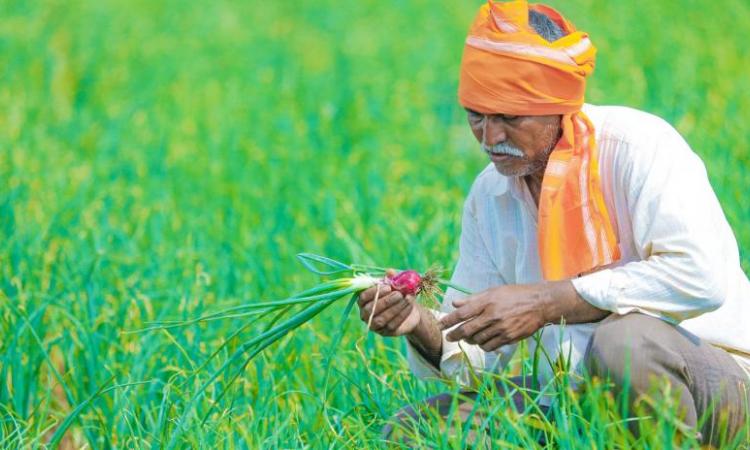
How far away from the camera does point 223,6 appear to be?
9.20 meters

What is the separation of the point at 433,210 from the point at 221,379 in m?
1.53

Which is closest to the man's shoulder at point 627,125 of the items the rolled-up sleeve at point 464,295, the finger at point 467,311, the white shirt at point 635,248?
the white shirt at point 635,248

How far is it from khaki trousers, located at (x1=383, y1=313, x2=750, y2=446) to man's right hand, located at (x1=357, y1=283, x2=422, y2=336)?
0.19 m

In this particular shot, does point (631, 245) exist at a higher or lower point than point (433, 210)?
higher

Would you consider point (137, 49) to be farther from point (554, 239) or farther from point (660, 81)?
point (554, 239)

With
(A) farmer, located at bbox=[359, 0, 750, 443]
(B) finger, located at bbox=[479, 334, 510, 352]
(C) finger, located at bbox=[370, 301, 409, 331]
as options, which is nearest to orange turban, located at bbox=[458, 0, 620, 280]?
(A) farmer, located at bbox=[359, 0, 750, 443]

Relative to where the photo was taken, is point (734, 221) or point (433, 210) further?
point (433, 210)

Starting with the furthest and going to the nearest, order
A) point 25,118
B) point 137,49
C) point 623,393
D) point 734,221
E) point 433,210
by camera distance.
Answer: point 137,49, point 25,118, point 433,210, point 734,221, point 623,393

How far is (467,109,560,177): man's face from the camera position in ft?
9.71

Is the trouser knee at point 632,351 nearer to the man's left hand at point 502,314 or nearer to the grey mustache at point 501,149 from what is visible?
the man's left hand at point 502,314

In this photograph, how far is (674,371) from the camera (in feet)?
9.00

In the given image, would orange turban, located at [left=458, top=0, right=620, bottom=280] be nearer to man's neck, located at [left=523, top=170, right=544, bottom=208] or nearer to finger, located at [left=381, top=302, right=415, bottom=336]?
man's neck, located at [left=523, top=170, right=544, bottom=208]

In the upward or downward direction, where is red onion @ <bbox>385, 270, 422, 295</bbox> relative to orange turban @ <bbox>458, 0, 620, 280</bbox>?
downward

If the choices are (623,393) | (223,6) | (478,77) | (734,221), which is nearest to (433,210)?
(734,221)
